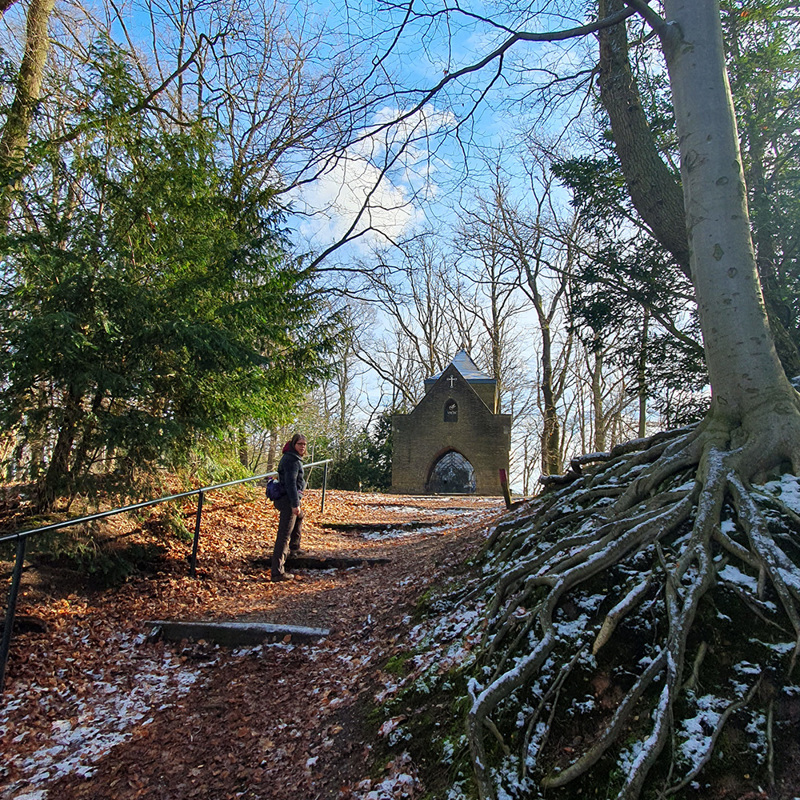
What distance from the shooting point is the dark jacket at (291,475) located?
6.89 metres

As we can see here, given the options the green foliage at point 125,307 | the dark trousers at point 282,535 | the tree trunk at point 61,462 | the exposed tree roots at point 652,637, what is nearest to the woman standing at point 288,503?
the dark trousers at point 282,535

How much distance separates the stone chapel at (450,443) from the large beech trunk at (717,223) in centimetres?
2017

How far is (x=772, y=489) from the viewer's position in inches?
127

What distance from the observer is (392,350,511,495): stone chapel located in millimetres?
23719

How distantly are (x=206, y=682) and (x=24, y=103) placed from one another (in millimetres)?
7582

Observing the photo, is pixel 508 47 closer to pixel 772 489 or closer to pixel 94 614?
pixel 772 489

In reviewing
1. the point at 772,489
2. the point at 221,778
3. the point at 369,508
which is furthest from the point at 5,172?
the point at 369,508

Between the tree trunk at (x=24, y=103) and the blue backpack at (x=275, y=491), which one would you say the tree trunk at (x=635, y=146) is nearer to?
the blue backpack at (x=275, y=491)

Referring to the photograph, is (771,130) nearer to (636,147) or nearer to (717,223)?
(636,147)

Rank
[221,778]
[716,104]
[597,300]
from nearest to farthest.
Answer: [221,778]
[716,104]
[597,300]

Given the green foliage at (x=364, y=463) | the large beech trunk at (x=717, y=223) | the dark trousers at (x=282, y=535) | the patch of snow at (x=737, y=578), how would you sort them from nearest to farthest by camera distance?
1. the patch of snow at (x=737, y=578)
2. the large beech trunk at (x=717, y=223)
3. the dark trousers at (x=282, y=535)
4. the green foliage at (x=364, y=463)

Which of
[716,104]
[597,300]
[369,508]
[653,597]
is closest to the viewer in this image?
[653,597]

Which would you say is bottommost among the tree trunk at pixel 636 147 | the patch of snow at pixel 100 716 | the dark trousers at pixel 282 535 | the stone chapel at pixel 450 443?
the patch of snow at pixel 100 716

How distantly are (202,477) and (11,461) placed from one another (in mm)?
2265
